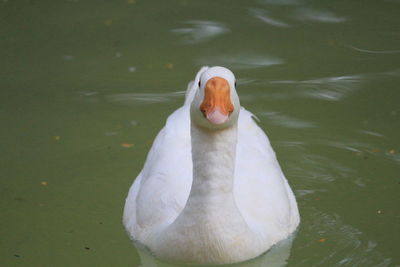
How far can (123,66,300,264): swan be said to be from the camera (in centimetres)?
511

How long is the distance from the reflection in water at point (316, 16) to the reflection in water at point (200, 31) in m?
1.01

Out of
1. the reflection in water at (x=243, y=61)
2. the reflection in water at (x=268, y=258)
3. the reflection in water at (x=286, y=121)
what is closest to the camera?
the reflection in water at (x=268, y=258)

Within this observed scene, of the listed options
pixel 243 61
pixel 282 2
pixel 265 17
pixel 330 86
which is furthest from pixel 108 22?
pixel 330 86

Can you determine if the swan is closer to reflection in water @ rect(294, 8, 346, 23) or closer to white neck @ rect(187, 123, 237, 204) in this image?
white neck @ rect(187, 123, 237, 204)

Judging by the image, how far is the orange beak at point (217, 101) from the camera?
16.1ft

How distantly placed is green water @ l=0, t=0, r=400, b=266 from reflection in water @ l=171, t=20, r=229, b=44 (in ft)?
0.08

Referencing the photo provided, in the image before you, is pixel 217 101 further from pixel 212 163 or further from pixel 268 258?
pixel 268 258

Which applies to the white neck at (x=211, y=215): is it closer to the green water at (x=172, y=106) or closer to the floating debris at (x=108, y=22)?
Result: the green water at (x=172, y=106)

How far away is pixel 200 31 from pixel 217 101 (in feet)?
17.1

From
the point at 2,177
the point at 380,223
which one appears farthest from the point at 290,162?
the point at 2,177

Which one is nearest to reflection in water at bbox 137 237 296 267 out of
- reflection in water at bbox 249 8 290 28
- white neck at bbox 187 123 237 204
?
white neck at bbox 187 123 237 204

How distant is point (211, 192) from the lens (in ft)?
17.5

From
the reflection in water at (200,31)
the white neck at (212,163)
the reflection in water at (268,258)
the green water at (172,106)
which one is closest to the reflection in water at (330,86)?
the green water at (172,106)

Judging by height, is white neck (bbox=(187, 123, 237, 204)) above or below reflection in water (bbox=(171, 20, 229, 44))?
above
